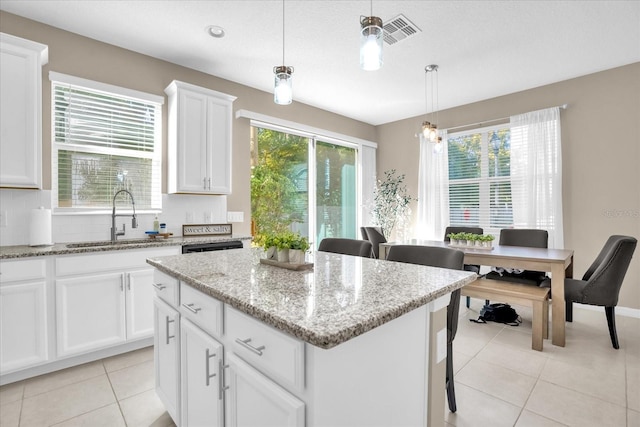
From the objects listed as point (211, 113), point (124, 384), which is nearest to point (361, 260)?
point (124, 384)

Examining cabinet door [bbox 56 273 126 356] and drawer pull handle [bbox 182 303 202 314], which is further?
cabinet door [bbox 56 273 126 356]

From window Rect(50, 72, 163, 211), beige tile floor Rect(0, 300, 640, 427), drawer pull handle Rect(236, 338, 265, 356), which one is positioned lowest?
beige tile floor Rect(0, 300, 640, 427)

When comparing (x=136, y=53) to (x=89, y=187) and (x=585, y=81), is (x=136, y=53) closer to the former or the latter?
(x=89, y=187)

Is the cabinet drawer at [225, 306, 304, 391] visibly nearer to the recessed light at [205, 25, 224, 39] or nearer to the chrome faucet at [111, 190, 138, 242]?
the chrome faucet at [111, 190, 138, 242]

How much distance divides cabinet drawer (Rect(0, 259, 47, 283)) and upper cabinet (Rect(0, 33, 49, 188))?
24.8 inches

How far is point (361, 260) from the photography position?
6.00ft

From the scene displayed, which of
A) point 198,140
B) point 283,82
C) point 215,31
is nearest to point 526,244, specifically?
point 283,82

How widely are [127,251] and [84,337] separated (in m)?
0.70

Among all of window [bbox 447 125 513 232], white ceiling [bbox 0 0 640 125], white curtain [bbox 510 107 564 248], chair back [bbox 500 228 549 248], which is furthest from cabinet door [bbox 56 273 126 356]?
white curtain [bbox 510 107 564 248]

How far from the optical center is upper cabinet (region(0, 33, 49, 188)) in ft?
7.57

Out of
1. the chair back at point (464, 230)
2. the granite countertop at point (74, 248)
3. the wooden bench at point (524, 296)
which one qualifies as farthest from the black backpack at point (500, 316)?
the granite countertop at point (74, 248)

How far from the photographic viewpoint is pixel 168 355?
64.3 inches

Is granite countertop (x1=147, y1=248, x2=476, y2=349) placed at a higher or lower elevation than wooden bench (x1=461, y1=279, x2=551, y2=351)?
higher

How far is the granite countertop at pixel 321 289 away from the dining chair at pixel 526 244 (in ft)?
7.16
